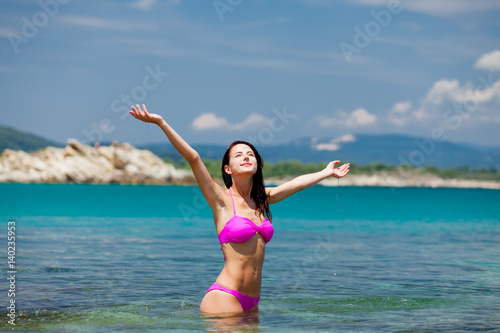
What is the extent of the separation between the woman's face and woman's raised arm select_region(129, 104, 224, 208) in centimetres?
31

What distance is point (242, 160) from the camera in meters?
7.70

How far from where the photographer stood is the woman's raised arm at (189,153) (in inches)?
274

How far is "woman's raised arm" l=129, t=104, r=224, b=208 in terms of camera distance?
6.96 m

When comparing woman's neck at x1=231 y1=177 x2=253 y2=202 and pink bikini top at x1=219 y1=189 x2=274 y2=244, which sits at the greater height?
woman's neck at x1=231 y1=177 x2=253 y2=202

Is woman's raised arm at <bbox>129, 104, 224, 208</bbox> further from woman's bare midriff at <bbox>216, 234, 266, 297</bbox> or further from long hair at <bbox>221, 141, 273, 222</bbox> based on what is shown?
woman's bare midriff at <bbox>216, 234, 266, 297</bbox>

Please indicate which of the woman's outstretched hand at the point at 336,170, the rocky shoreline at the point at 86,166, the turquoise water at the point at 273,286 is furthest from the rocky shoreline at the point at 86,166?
the woman's outstretched hand at the point at 336,170

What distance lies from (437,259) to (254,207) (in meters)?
11.4

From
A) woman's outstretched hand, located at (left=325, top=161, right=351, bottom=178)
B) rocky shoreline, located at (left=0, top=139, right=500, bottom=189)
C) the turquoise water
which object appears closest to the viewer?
woman's outstretched hand, located at (left=325, top=161, right=351, bottom=178)

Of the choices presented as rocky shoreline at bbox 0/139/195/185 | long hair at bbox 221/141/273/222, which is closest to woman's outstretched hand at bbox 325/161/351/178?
long hair at bbox 221/141/273/222

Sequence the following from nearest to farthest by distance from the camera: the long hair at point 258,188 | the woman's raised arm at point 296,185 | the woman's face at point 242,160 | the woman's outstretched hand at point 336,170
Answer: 1. the woman's face at point 242,160
2. the long hair at point 258,188
3. the woman's raised arm at point 296,185
4. the woman's outstretched hand at point 336,170

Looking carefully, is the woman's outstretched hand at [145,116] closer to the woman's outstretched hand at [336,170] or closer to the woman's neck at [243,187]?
the woman's neck at [243,187]

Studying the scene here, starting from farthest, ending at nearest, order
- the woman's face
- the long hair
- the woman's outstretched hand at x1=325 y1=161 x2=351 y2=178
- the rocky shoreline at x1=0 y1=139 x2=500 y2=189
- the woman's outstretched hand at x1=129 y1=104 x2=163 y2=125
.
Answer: the rocky shoreline at x1=0 y1=139 x2=500 y2=189, the woman's outstretched hand at x1=325 y1=161 x2=351 y2=178, the long hair, the woman's face, the woman's outstretched hand at x1=129 y1=104 x2=163 y2=125

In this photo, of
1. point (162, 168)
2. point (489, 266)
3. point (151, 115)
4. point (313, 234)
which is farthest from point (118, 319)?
point (162, 168)

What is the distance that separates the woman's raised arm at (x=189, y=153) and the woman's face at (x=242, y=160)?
→ 31 cm
